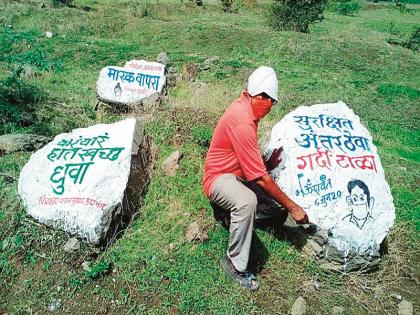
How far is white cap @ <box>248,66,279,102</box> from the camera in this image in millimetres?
3260

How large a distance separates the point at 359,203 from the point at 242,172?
1.05 metres

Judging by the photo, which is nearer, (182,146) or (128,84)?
(182,146)

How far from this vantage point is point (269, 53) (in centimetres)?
1030

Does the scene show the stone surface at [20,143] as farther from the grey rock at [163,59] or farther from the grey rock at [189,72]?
the grey rock at [163,59]

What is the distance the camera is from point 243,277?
346 centimetres

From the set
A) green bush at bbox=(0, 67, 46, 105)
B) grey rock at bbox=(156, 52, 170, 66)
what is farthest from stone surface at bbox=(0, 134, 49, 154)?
grey rock at bbox=(156, 52, 170, 66)

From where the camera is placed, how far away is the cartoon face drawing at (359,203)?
358 centimetres

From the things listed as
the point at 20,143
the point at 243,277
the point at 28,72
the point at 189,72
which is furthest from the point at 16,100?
the point at 243,277

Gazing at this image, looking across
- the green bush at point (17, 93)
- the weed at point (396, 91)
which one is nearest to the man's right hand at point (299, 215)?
the green bush at point (17, 93)

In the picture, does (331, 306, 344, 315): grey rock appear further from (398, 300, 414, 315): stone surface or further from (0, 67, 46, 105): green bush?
(0, 67, 46, 105): green bush

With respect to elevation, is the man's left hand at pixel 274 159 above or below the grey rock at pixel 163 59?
above

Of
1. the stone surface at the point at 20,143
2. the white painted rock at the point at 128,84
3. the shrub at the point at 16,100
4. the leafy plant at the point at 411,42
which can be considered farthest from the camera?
the leafy plant at the point at 411,42

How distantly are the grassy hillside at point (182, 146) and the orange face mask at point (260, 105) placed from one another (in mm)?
1154

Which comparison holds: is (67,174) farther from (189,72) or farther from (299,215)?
(189,72)
